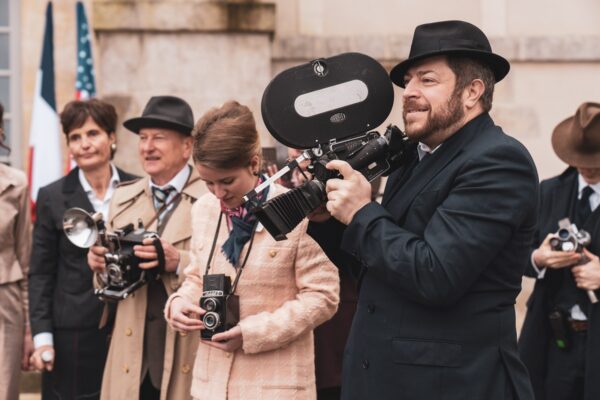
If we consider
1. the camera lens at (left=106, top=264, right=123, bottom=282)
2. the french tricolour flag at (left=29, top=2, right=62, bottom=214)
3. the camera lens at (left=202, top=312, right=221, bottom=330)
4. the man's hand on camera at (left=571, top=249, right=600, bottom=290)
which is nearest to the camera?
the camera lens at (left=202, top=312, right=221, bottom=330)

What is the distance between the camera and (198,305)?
12.9ft

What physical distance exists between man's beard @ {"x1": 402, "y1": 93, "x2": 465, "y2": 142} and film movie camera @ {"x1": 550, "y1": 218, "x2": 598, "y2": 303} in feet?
7.25

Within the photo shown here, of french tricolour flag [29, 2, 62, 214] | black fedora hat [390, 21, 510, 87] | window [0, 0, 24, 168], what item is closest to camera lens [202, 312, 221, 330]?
black fedora hat [390, 21, 510, 87]

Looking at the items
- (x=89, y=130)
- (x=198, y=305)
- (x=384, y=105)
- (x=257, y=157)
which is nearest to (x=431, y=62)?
(x=384, y=105)

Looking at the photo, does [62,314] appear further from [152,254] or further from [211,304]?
[211,304]

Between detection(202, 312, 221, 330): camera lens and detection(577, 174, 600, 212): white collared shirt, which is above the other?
detection(577, 174, 600, 212): white collared shirt

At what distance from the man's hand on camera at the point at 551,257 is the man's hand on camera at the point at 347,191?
233 centimetres

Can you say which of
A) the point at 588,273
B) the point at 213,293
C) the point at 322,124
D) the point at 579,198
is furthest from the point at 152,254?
the point at 579,198

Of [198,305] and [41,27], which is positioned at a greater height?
[41,27]

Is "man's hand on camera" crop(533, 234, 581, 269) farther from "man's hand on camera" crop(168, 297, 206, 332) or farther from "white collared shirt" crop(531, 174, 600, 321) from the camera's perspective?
"man's hand on camera" crop(168, 297, 206, 332)

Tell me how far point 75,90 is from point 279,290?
4555 mm

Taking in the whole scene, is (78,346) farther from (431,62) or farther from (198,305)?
(431,62)

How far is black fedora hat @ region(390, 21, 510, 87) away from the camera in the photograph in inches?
119

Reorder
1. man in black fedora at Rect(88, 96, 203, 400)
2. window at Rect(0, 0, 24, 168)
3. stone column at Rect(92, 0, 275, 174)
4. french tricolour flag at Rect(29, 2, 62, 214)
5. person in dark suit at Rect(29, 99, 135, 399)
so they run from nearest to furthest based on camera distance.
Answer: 1. man in black fedora at Rect(88, 96, 203, 400)
2. person in dark suit at Rect(29, 99, 135, 399)
3. stone column at Rect(92, 0, 275, 174)
4. french tricolour flag at Rect(29, 2, 62, 214)
5. window at Rect(0, 0, 24, 168)
